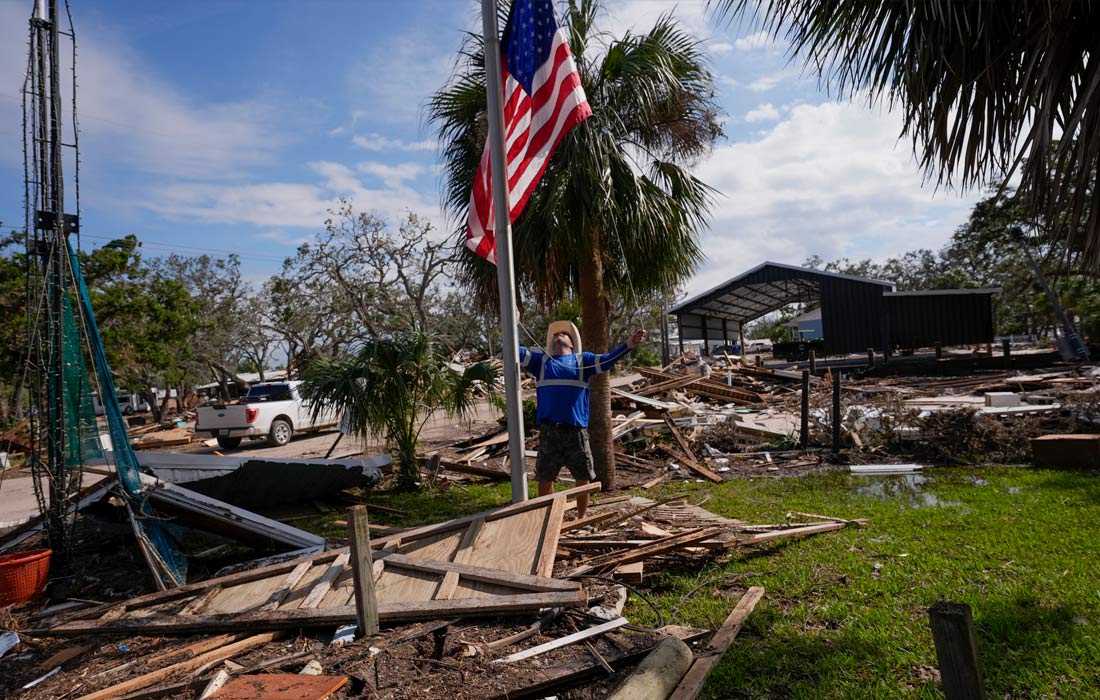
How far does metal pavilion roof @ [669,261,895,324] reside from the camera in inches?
1233

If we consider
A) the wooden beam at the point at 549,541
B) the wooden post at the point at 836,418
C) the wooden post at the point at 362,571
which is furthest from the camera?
the wooden post at the point at 836,418

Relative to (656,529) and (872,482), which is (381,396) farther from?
(872,482)

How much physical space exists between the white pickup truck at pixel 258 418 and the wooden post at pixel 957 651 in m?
16.5

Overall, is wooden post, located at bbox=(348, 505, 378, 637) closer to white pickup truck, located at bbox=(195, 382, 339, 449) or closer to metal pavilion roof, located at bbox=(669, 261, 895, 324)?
white pickup truck, located at bbox=(195, 382, 339, 449)

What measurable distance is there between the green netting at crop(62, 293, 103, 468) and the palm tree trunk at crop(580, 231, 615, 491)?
5104 mm

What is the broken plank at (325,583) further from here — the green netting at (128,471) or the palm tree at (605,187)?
the palm tree at (605,187)

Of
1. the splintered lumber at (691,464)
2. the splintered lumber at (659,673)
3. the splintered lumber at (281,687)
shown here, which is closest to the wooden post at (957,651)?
the splintered lumber at (659,673)

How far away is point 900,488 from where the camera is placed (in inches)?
319

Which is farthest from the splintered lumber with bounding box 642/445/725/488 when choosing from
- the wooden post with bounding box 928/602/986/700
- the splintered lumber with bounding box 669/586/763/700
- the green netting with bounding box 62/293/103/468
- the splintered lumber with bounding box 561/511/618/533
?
the wooden post with bounding box 928/602/986/700

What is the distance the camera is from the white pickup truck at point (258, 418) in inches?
699

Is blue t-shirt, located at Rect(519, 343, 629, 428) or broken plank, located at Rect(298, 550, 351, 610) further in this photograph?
blue t-shirt, located at Rect(519, 343, 629, 428)

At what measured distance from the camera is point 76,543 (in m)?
6.71

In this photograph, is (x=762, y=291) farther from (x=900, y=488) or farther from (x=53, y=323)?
(x=53, y=323)

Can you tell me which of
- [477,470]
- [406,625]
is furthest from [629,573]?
[477,470]
